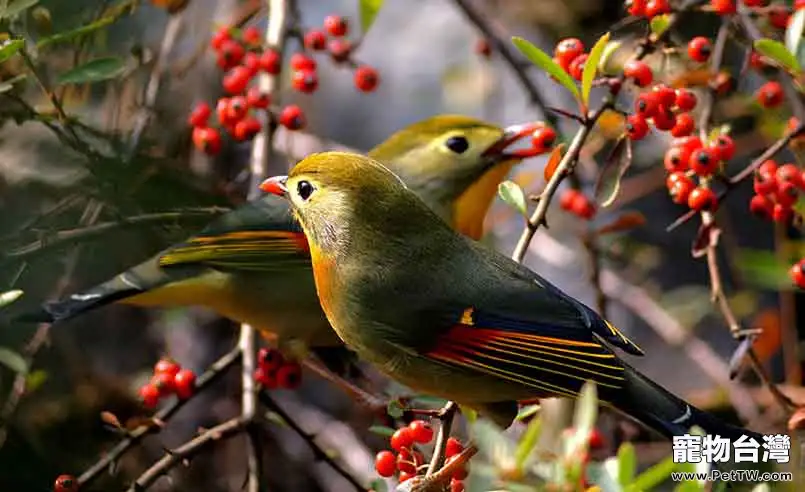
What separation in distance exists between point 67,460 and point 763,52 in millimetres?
2351

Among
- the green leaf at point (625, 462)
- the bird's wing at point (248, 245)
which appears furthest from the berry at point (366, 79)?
the green leaf at point (625, 462)

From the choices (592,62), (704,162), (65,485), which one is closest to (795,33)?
(704,162)

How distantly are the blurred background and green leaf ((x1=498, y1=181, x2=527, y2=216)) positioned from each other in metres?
0.96

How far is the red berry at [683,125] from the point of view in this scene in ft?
8.01

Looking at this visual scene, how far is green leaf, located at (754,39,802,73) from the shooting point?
220 cm

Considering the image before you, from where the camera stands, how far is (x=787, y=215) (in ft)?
8.38

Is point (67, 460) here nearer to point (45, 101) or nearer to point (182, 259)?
point (182, 259)

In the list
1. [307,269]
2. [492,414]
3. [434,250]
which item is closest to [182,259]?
[307,269]

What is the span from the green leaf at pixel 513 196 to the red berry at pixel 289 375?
834 mm

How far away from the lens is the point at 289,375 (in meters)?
2.84

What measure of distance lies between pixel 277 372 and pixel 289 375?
Result: 0.03 m

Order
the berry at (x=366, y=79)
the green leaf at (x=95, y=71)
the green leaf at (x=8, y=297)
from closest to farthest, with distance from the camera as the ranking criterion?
the green leaf at (x=8, y=297)
the green leaf at (x=95, y=71)
the berry at (x=366, y=79)

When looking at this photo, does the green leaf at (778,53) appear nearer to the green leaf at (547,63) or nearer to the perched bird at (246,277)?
the green leaf at (547,63)

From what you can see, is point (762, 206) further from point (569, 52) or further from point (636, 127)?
point (569, 52)
